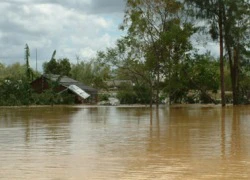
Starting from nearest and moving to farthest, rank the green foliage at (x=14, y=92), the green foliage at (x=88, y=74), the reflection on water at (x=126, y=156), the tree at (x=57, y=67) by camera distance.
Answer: the reflection on water at (x=126, y=156) → the green foliage at (x=14, y=92) → the tree at (x=57, y=67) → the green foliage at (x=88, y=74)

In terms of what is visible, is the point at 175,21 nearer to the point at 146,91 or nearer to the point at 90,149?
the point at 146,91

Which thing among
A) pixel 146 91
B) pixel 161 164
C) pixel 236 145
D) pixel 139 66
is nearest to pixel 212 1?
pixel 139 66

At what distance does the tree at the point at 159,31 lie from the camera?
138 ft

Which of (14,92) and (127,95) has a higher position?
(14,92)

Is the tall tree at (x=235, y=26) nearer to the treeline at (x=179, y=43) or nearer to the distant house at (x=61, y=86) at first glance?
the treeline at (x=179, y=43)

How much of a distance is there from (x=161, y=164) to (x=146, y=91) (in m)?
47.6

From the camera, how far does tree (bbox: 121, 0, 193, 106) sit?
4197cm

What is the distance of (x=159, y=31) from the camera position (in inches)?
1710

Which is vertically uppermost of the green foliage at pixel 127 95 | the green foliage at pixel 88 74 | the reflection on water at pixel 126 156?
the green foliage at pixel 88 74

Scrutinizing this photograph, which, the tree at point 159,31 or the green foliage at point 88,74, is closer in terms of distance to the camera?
the tree at point 159,31

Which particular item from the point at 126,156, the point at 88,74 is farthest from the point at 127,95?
the point at 126,156

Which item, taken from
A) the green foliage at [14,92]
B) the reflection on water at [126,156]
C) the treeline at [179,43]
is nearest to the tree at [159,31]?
the treeline at [179,43]

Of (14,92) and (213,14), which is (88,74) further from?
(213,14)

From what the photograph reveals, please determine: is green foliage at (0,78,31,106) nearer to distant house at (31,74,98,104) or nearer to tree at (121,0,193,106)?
distant house at (31,74,98,104)
